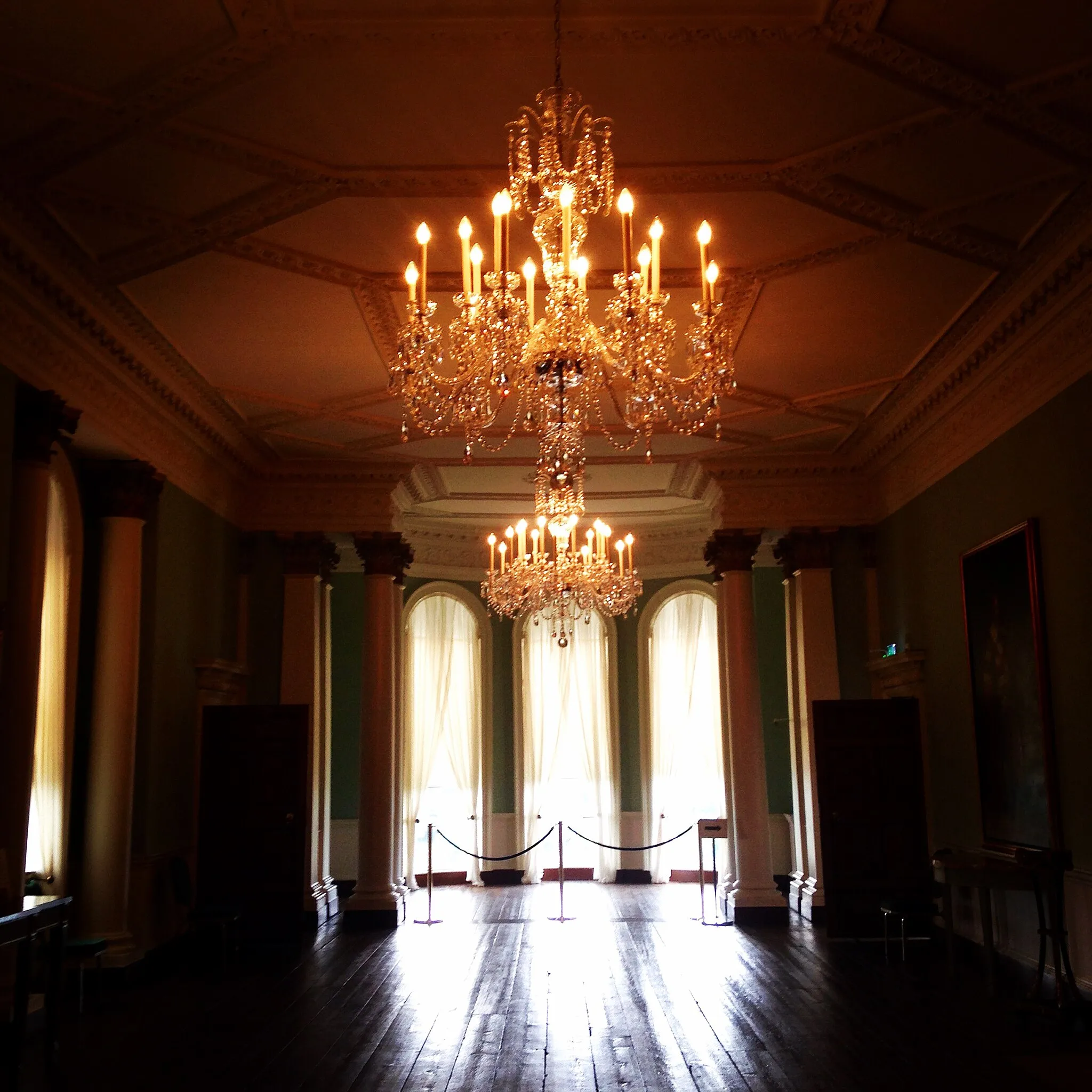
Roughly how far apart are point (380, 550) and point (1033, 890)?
23.2 feet

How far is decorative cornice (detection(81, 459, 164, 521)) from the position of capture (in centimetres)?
865

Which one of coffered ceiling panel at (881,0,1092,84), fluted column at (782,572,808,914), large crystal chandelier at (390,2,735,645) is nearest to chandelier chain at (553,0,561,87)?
large crystal chandelier at (390,2,735,645)

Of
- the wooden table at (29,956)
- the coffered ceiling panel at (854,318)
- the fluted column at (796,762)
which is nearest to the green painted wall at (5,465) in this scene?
the wooden table at (29,956)

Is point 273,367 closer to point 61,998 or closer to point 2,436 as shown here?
point 2,436

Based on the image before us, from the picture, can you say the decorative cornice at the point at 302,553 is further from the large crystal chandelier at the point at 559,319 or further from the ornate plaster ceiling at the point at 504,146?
the large crystal chandelier at the point at 559,319

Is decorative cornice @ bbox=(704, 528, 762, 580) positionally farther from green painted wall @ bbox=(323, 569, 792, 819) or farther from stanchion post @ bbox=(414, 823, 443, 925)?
stanchion post @ bbox=(414, 823, 443, 925)

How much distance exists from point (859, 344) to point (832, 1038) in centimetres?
476

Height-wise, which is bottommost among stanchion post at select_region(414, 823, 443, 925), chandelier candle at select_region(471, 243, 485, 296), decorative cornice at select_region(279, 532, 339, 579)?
stanchion post at select_region(414, 823, 443, 925)

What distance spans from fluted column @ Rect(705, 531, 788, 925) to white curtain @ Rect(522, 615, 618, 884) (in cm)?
369

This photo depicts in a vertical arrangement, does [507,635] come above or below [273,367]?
below

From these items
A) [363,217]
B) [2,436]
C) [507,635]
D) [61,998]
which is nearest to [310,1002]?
[61,998]

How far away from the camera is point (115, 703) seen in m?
8.41

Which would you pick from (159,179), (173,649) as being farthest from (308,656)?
(159,179)

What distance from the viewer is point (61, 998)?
7.45 m
